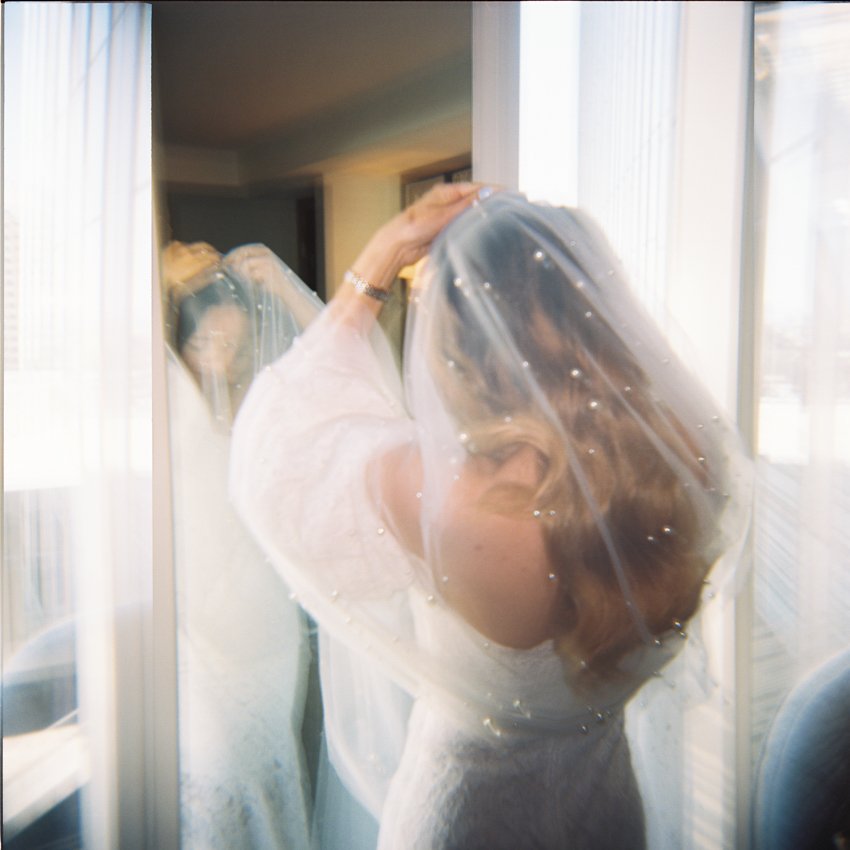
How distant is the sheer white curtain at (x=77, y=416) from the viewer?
2.66 feet

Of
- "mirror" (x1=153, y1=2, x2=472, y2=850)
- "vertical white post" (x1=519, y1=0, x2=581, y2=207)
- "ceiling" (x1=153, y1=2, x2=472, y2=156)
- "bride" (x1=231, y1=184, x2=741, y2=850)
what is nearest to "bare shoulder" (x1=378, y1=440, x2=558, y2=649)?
"bride" (x1=231, y1=184, x2=741, y2=850)

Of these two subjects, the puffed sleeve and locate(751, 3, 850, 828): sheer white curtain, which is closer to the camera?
the puffed sleeve

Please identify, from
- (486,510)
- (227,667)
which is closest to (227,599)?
(227,667)

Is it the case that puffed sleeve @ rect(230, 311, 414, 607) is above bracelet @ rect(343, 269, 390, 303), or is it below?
below

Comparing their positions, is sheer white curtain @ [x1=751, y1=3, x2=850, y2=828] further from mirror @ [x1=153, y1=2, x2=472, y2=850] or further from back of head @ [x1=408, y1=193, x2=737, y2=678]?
mirror @ [x1=153, y1=2, x2=472, y2=850]

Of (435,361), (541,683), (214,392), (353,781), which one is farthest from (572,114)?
(353,781)

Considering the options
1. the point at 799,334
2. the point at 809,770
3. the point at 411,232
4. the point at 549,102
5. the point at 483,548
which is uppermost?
the point at 549,102

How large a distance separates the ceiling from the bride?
0.56ft

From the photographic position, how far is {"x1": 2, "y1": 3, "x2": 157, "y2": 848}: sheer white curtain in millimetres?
812

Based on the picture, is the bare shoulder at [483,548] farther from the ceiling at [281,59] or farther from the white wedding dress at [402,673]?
the ceiling at [281,59]

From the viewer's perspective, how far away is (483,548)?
0.76 metres

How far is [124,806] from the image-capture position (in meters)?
0.86

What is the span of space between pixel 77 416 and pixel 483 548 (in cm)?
50

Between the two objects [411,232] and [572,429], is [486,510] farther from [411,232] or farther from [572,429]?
[411,232]
